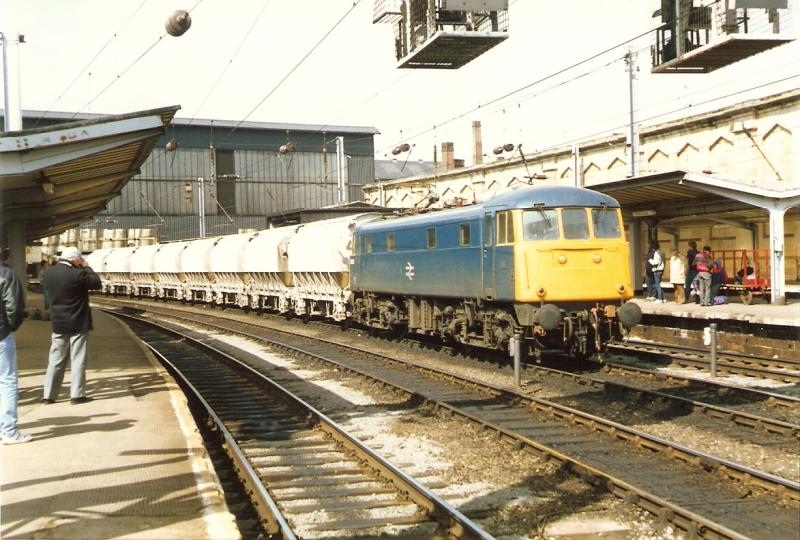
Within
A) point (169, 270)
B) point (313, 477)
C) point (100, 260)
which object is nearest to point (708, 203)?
point (313, 477)

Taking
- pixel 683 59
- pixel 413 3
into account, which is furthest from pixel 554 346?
pixel 413 3

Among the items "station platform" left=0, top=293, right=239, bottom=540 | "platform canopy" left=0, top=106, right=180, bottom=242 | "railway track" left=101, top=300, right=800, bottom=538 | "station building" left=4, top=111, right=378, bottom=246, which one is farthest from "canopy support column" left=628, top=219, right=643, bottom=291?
"station building" left=4, top=111, right=378, bottom=246

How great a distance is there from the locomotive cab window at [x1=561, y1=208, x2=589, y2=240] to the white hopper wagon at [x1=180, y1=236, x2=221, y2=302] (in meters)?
25.5

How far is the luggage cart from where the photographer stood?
23.7 meters

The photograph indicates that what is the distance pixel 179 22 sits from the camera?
42.9 ft

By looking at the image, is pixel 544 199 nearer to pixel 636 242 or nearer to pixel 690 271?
pixel 690 271

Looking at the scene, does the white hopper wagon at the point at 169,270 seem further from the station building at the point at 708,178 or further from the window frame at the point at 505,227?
the window frame at the point at 505,227

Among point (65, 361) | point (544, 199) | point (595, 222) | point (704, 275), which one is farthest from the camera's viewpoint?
point (704, 275)

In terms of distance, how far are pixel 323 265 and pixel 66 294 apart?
14890 millimetres

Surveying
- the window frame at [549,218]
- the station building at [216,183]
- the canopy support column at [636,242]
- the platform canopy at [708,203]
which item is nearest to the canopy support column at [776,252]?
the platform canopy at [708,203]

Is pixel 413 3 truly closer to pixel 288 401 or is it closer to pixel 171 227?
pixel 288 401

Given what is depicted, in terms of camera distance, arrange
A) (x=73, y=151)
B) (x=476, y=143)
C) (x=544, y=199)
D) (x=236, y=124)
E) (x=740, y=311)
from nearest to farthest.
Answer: (x=73, y=151)
(x=544, y=199)
(x=740, y=311)
(x=476, y=143)
(x=236, y=124)

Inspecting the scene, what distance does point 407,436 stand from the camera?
388 inches

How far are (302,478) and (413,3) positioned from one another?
936 cm
